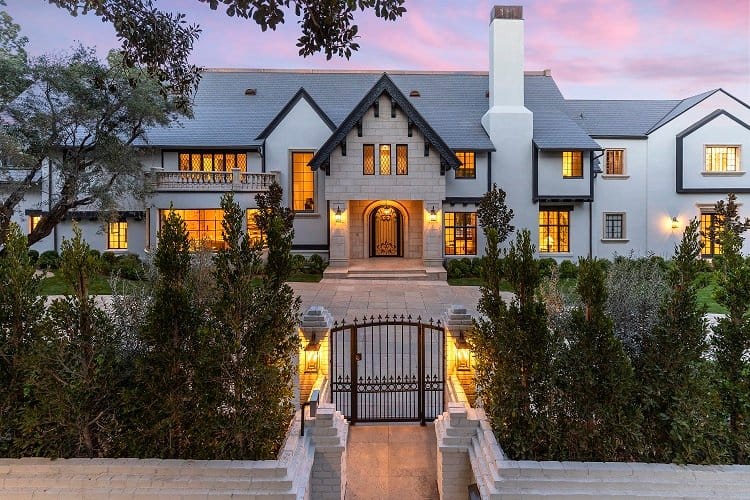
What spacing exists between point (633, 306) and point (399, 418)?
414 centimetres

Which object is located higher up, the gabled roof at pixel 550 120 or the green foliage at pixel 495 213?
the gabled roof at pixel 550 120

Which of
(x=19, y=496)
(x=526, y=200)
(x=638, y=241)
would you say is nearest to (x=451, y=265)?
(x=526, y=200)

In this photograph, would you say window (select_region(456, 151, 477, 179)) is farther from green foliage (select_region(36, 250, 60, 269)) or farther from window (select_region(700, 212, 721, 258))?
green foliage (select_region(36, 250, 60, 269))

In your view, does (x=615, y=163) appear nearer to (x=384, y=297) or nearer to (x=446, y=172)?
(x=446, y=172)

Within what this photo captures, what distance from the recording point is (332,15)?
598 centimetres

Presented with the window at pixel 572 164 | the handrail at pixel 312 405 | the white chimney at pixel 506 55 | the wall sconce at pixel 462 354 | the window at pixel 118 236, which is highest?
the white chimney at pixel 506 55

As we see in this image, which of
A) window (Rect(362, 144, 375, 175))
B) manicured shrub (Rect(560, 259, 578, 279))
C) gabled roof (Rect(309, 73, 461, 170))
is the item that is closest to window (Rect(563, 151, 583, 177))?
manicured shrub (Rect(560, 259, 578, 279))

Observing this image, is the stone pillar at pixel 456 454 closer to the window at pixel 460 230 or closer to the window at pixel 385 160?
the window at pixel 385 160

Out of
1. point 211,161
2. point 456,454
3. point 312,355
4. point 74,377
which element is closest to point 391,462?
point 456,454

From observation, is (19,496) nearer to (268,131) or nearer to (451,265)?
(451,265)

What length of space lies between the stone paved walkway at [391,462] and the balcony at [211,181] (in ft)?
50.8

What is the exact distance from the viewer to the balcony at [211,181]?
21.5 meters

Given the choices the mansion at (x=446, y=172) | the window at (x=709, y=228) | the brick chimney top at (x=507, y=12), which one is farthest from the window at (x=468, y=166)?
the window at (x=709, y=228)

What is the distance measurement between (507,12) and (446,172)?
796cm
